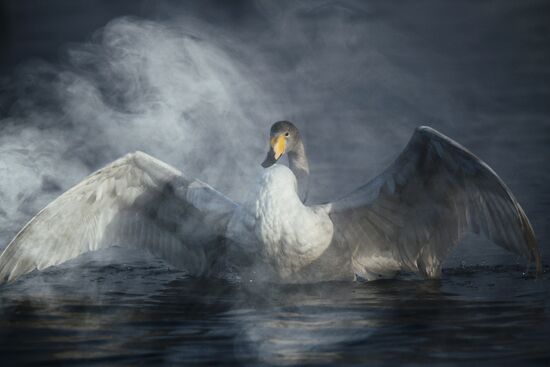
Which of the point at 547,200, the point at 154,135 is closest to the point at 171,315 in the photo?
the point at 154,135

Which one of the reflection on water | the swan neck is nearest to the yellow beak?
the swan neck

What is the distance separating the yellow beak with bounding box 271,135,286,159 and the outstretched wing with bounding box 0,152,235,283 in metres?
0.52

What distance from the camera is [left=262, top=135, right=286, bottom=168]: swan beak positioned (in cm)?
559

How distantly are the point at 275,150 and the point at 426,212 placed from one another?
1.21m

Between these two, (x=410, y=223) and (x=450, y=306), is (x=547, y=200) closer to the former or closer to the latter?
(x=410, y=223)

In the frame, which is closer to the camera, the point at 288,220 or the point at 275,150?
the point at 288,220

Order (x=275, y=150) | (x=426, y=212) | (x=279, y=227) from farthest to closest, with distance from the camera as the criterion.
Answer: (x=275, y=150) → (x=426, y=212) → (x=279, y=227)

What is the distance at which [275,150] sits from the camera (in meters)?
5.79

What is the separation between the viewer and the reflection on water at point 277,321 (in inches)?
132

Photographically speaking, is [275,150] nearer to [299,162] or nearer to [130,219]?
[299,162]

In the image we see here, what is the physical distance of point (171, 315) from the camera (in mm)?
4363

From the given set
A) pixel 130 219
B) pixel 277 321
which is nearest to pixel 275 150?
pixel 130 219

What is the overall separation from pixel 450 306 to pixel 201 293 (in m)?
1.70

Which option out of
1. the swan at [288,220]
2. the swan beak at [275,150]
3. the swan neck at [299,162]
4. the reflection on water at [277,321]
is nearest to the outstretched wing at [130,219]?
the swan at [288,220]
